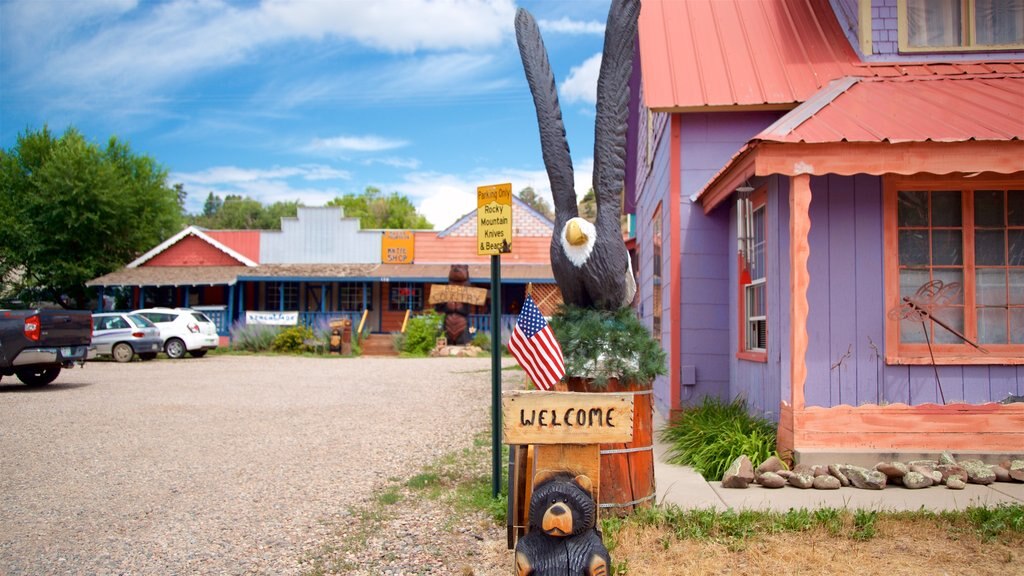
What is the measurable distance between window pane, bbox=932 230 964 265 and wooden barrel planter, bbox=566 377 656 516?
3595 millimetres

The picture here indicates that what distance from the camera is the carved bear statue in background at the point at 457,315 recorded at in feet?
81.9

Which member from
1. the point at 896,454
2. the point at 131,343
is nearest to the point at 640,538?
the point at 896,454

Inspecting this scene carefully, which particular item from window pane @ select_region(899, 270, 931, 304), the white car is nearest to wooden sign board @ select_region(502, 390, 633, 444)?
window pane @ select_region(899, 270, 931, 304)

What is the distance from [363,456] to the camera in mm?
7902

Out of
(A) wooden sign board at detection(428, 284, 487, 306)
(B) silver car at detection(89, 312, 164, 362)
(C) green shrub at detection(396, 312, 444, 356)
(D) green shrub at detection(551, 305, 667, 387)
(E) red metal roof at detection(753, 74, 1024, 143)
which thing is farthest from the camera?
(A) wooden sign board at detection(428, 284, 487, 306)

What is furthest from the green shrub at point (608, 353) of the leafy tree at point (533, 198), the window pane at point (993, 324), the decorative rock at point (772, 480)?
the leafy tree at point (533, 198)

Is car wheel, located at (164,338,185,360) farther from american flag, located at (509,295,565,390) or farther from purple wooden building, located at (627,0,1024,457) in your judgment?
american flag, located at (509,295,565,390)

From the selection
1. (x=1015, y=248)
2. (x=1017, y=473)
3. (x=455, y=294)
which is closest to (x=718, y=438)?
(x=1017, y=473)

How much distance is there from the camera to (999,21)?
27.5 ft

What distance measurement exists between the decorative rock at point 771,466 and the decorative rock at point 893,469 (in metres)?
0.70

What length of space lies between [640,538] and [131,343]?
64.9ft

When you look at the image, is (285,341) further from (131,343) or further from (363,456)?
(363,456)

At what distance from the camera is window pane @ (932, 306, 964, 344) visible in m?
6.91

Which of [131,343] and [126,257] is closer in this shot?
[131,343]
